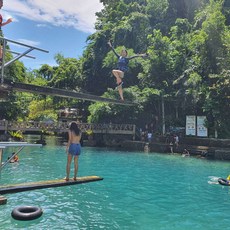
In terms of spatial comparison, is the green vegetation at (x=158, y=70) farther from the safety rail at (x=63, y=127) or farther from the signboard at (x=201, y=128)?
the safety rail at (x=63, y=127)

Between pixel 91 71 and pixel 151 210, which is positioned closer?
pixel 151 210

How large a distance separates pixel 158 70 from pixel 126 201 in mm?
26858

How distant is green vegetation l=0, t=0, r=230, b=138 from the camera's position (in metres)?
30.2

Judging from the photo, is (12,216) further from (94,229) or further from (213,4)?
(213,4)

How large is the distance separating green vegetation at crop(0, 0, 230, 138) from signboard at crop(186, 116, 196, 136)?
1.52 metres

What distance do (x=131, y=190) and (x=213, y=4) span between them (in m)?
28.0

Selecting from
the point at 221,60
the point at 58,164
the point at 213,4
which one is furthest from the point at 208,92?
the point at 58,164

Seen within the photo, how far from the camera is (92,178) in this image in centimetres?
825

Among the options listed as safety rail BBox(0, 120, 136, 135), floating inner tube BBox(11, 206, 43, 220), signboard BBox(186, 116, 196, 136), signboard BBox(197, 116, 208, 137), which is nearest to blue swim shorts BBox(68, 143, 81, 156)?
floating inner tube BBox(11, 206, 43, 220)

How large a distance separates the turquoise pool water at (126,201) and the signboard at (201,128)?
11.6 m

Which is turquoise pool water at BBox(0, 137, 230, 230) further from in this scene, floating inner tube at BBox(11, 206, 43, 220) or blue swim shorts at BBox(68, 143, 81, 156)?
blue swim shorts at BBox(68, 143, 81, 156)

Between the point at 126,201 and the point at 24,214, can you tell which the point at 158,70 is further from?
the point at 24,214

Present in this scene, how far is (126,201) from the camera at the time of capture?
11.4 m

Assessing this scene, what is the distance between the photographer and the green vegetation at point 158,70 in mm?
30156
